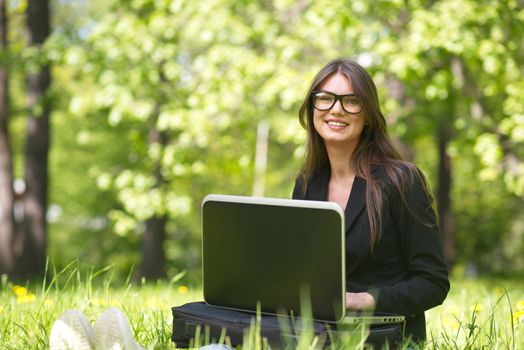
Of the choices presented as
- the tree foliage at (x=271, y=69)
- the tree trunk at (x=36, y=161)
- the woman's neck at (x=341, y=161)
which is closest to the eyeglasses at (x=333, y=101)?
the woman's neck at (x=341, y=161)

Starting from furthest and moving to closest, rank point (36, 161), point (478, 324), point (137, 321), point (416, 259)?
point (36, 161), point (478, 324), point (137, 321), point (416, 259)

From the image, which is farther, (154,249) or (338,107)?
(154,249)

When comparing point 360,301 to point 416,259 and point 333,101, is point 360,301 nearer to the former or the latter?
point 416,259

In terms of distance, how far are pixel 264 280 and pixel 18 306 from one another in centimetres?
152

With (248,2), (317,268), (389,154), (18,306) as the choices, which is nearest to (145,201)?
(248,2)

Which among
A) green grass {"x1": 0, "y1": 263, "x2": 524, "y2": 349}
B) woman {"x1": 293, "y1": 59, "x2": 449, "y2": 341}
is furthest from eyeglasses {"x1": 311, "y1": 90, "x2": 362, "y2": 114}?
green grass {"x1": 0, "y1": 263, "x2": 524, "y2": 349}

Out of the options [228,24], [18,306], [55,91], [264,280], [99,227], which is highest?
[228,24]

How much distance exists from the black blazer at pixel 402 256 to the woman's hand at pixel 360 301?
106 millimetres

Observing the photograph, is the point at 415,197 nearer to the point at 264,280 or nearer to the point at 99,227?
the point at 264,280

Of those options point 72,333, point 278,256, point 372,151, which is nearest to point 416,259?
point 372,151

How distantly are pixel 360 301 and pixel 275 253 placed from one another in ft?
1.10

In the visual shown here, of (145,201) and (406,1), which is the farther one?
(145,201)

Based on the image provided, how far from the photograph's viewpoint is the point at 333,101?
2.71m

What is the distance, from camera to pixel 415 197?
2549 mm
